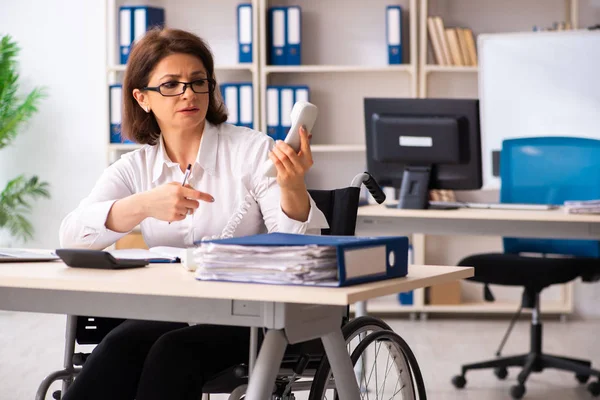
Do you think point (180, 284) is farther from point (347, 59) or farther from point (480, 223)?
point (347, 59)

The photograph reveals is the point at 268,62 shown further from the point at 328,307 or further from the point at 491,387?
the point at 328,307

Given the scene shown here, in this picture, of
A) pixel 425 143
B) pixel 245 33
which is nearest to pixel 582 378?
pixel 425 143

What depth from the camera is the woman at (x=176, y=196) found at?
162 cm

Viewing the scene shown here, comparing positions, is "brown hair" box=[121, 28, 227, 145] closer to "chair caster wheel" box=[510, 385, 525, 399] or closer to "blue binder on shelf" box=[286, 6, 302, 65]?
"chair caster wheel" box=[510, 385, 525, 399]

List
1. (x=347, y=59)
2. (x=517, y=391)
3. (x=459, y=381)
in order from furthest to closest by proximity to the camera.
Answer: (x=347, y=59) < (x=459, y=381) < (x=517, y=391)

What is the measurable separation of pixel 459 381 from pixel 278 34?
91.6 inches

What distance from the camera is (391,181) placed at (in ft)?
11.8

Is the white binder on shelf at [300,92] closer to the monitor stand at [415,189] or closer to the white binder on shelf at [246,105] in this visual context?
the white binder on shelf at [246,105]

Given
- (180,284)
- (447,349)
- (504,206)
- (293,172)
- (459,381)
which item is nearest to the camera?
(180,284)

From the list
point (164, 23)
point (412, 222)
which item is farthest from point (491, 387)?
point (164, 23)

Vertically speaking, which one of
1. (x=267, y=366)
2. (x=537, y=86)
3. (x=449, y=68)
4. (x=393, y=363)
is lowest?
(x=393, y=363)

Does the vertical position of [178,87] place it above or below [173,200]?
above

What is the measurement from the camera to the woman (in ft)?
5.33

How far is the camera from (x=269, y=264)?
1.29m
